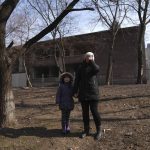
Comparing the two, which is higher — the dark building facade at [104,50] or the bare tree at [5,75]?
the dark building facade at [104,50]

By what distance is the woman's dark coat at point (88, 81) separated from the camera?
8938mm

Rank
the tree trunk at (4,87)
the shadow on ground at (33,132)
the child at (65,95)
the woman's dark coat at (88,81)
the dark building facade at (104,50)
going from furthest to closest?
1. the dark building facade at (104,50)
2. the tree trunk at (4,87)
3. the child at (65,95)
4. the shadow on ground at (33,132)
5. the woman's dark coat at (88,81)

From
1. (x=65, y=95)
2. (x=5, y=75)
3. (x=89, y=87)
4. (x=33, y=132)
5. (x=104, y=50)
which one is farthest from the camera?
(x=104, y=50)

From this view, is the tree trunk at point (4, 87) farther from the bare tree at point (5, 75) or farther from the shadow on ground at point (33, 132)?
the shadow on ground at point (33, 132)

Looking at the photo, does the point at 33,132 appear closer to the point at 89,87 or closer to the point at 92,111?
the point at 92,111

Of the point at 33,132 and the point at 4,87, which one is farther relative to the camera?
the point at 4,87

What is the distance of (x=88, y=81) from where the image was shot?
9008mm

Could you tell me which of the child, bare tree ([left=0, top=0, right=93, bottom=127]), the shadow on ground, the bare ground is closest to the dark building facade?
the bare ground

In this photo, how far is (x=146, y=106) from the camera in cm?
1314

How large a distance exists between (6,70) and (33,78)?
5612 centimetres

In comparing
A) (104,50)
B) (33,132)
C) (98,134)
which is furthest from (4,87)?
(104,50)

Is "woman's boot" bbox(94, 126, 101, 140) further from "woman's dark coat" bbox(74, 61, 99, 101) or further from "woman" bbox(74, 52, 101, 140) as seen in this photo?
"woman's dark coat" bbox(74, 61, 99, 101)

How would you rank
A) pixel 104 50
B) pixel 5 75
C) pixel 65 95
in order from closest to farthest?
pixel 65 95, pixel 5 75, pixel 104 50

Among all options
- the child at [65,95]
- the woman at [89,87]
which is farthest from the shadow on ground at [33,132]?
the woman at [89,87]
